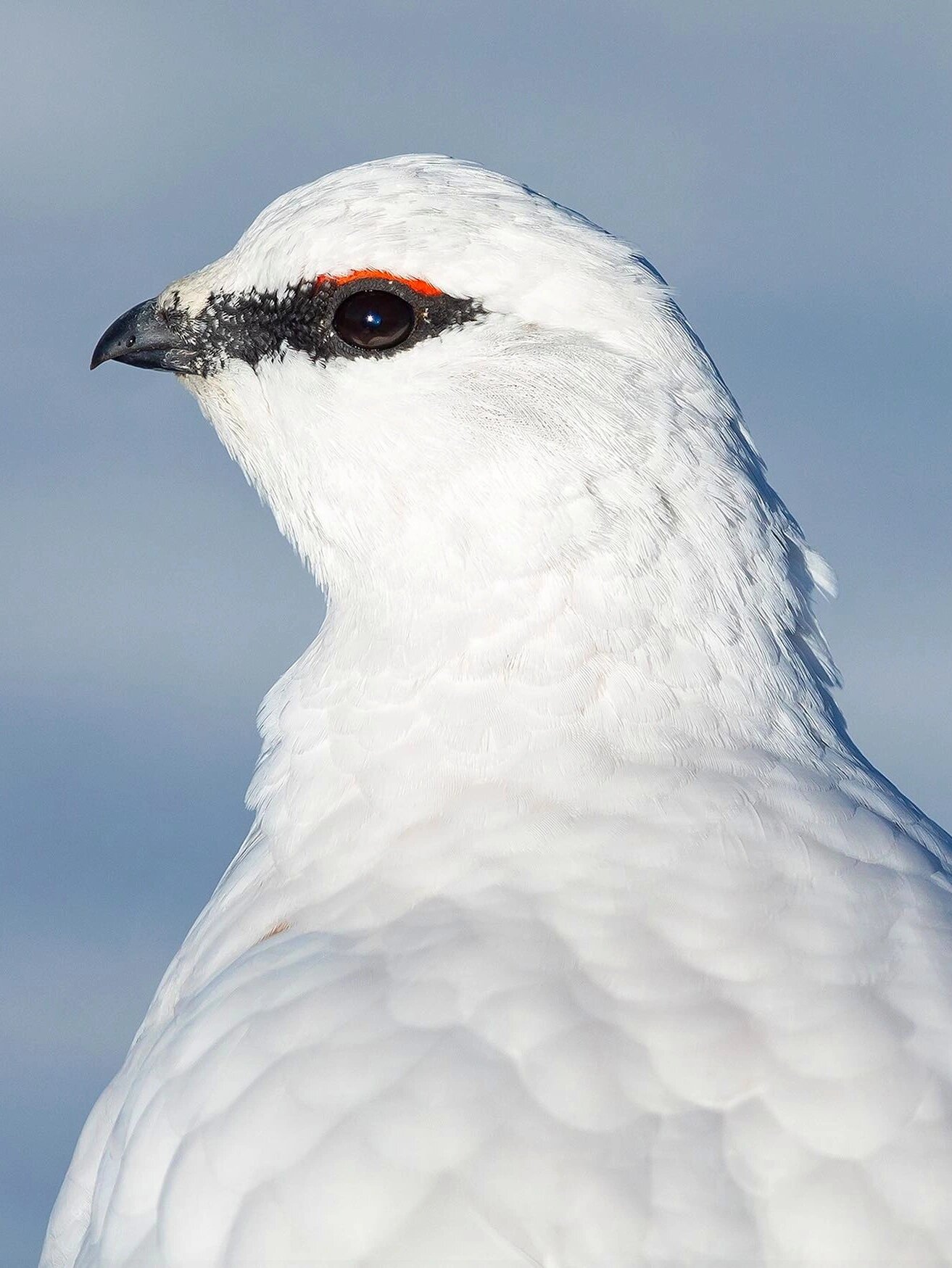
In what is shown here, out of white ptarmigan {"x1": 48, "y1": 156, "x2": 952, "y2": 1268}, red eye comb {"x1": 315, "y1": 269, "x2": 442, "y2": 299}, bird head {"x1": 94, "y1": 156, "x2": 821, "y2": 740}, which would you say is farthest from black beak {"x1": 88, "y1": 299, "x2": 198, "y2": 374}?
red eye comb {"x1": 315, "y1": 269, "x2": 442, "y2": 299}

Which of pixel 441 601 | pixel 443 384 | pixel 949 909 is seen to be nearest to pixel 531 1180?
pixel 949 909

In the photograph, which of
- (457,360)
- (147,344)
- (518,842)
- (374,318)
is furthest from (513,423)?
(147,344)

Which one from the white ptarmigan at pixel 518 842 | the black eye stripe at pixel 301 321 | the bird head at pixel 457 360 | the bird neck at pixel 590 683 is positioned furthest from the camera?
the black eye stripe at pixel 301 321

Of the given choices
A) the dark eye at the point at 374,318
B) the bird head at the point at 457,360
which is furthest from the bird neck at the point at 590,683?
the dark eye at the point at 374,318

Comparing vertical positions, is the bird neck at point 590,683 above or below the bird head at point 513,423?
below

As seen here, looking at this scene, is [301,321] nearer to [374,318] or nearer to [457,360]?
[374,318]

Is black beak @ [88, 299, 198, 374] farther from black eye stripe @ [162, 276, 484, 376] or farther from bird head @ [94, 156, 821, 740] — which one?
bird head @ [94, 156, 821, 740]

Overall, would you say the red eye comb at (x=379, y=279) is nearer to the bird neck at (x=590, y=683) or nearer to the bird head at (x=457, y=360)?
the bird head at (x=457, y=360)

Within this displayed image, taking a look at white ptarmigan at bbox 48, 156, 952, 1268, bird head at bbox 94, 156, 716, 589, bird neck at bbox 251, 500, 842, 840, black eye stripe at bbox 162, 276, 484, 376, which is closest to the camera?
white ptarmigan at bbox 48, 156, 952, 1268

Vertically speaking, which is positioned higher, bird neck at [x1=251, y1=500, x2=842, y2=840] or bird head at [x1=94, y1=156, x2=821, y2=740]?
bird head at [x1=94, y1=156, x2=821, y2=740]
